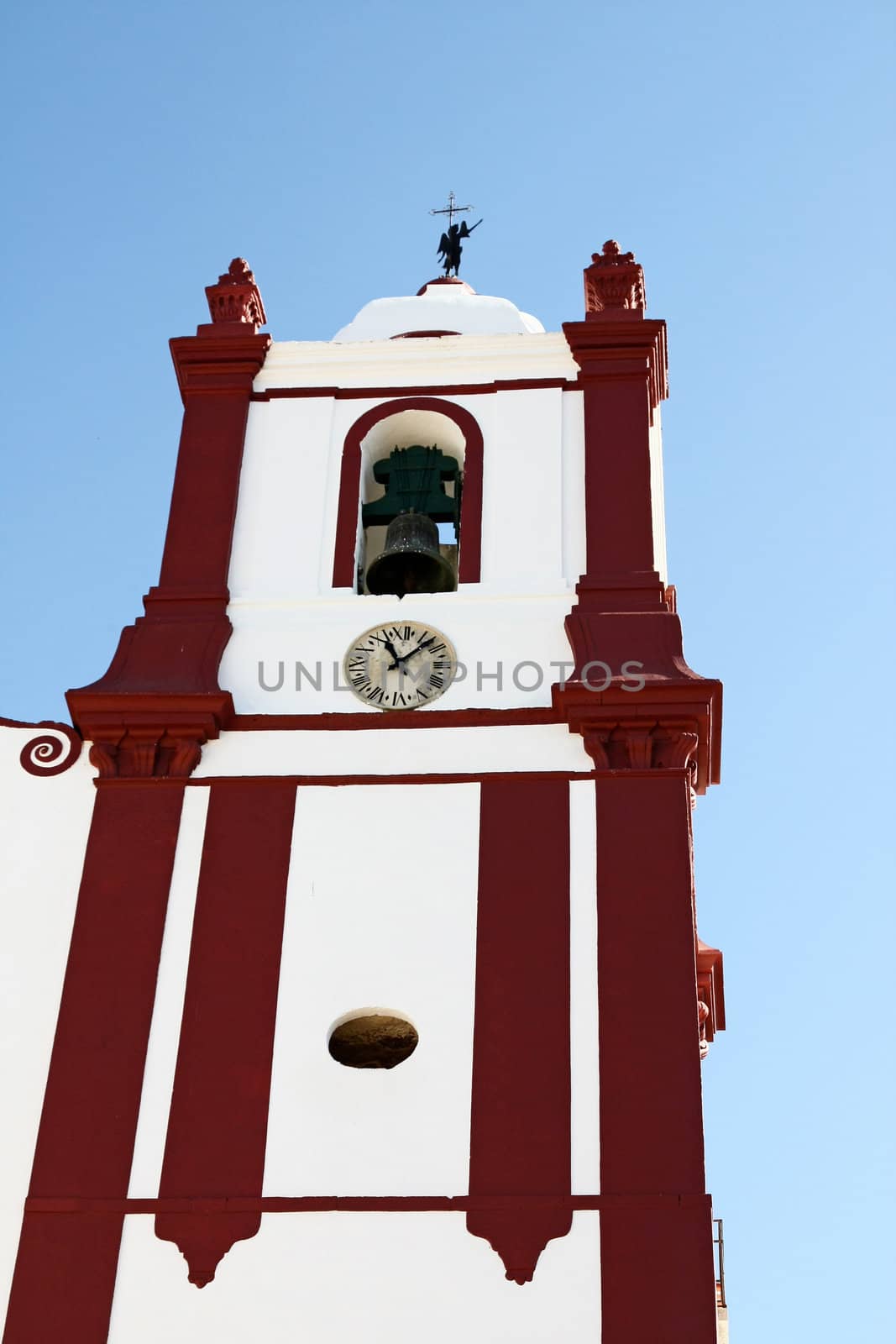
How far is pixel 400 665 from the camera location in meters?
15.5

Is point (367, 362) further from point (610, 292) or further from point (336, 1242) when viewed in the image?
point (336, 1242)

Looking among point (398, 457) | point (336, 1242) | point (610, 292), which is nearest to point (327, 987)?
point (336, 1242)

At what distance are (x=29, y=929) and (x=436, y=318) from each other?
6.82 m

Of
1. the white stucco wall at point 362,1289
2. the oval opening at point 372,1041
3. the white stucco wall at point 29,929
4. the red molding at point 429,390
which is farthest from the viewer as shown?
the red molding at point 429,390

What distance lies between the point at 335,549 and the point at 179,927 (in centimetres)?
348

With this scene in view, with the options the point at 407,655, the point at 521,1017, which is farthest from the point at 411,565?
the point at 521,1017

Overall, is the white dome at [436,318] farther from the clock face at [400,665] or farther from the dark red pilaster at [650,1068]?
the dark red pilaster at [650,1068]

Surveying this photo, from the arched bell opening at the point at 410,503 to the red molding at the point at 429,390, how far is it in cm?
20

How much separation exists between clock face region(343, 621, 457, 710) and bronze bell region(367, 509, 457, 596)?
2.57ft

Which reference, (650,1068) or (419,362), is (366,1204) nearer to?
(650,1068)

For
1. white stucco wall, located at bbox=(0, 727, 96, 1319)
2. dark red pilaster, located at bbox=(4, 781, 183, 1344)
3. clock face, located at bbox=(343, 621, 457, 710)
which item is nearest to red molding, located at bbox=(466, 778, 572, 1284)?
clock face, located at bbox=(343, 621, 457, 710)

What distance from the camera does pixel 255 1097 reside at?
13375 mm

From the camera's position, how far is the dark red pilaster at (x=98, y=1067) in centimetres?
1264

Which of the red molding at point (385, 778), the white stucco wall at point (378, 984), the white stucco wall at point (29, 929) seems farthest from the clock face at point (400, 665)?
the white stucco wall at point (29, 929)
